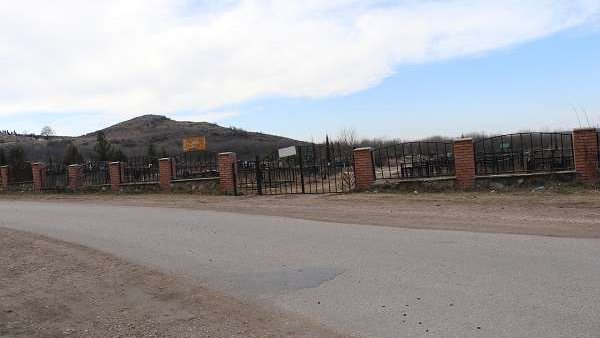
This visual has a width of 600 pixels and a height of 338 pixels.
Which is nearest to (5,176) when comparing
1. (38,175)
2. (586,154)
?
(38,175)

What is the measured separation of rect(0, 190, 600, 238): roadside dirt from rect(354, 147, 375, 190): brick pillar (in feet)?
2.64

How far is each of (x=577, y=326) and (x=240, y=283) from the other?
3.88 m

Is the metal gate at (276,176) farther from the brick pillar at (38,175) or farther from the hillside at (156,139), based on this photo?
the hillside at (156,139)

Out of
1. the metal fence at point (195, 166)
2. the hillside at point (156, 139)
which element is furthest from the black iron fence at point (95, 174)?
the hillside at point (156, 139)

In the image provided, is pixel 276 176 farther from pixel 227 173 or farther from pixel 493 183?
pixel 493 183

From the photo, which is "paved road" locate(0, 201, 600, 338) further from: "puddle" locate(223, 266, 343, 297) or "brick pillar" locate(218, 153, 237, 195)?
"brick pillar" locate(218, 153, 237, 195)

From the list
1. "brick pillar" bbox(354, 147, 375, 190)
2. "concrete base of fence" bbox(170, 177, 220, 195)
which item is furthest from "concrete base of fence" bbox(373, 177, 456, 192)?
"concrete base of fence" bbox(170, 177, 220, 195)

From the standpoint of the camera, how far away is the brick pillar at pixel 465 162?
55.3ft

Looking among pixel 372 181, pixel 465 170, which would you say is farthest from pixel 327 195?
pixel 465 170

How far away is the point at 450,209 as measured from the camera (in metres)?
13.6

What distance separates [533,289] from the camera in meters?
6.03

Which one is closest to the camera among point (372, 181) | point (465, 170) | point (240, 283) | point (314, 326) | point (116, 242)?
point (314, 326)

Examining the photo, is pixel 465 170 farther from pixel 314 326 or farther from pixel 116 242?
pixel 314 326

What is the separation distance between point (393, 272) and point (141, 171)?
21.5 m
